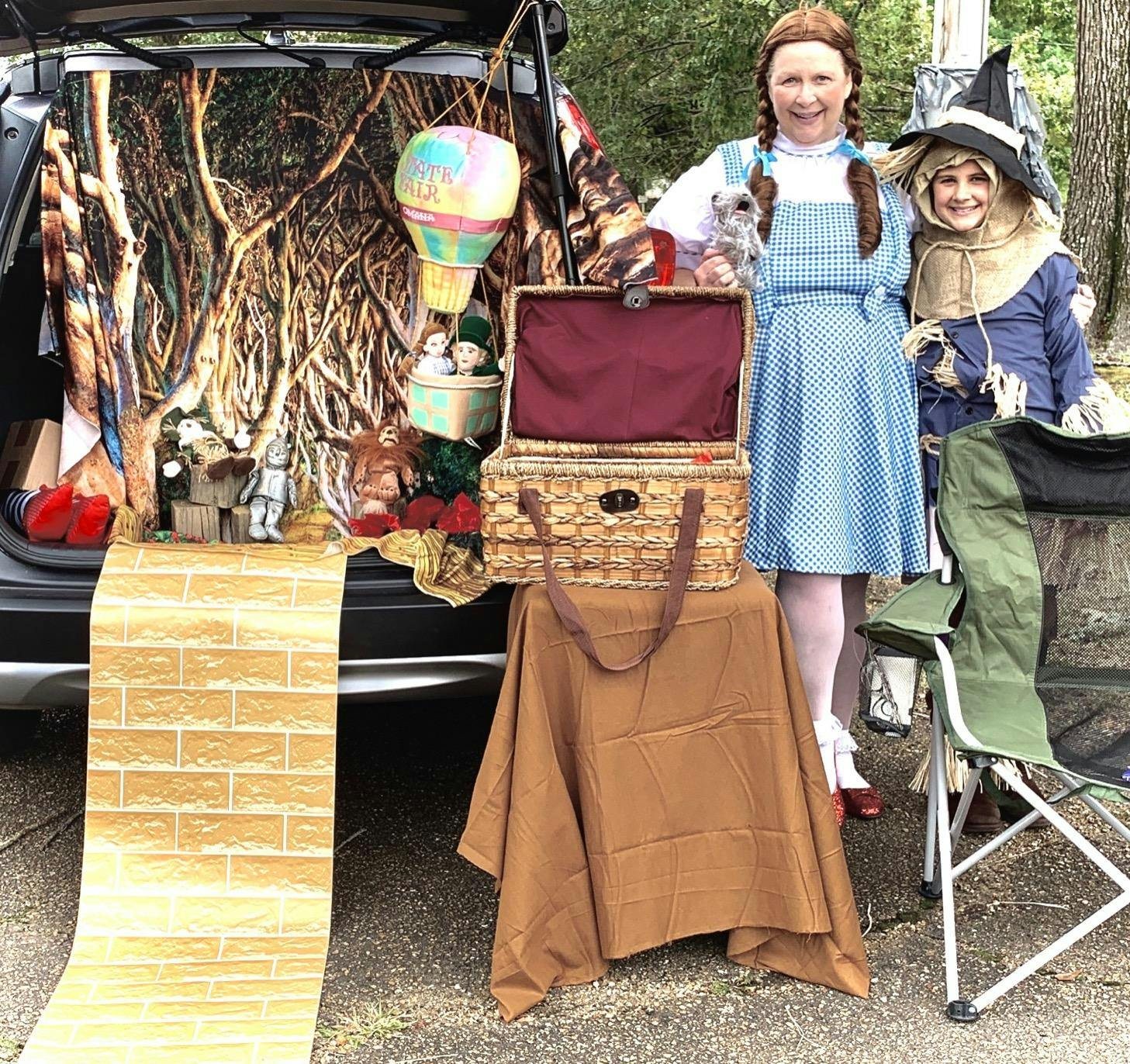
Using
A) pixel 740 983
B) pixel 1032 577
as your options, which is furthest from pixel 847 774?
pixel 740 983

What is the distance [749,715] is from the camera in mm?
2701

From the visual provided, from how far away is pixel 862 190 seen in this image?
3061mm

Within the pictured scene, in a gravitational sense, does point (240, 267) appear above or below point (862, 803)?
above

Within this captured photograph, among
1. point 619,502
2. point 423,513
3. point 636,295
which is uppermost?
point 636,295

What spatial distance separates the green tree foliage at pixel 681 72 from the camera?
737 centimetres

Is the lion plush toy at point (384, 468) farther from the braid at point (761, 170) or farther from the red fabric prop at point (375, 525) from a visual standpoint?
the braid at point (761, 170)

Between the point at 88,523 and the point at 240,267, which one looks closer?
the point at 88,523

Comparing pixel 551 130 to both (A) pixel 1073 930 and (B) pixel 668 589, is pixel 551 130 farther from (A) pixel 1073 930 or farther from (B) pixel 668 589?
(A) pixel 1073 930

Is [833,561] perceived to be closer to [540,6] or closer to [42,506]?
[540,6]

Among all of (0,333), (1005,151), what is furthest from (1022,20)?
(0,333)

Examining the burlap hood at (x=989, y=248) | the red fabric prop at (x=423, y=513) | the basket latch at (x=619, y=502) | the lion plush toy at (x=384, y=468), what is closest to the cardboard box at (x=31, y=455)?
the lion plush toy at (x=384, y=468)

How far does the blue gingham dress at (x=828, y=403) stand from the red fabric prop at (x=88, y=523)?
56.4 inches

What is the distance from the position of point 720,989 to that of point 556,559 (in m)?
0.88

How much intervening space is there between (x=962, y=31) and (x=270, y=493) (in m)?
2.55
